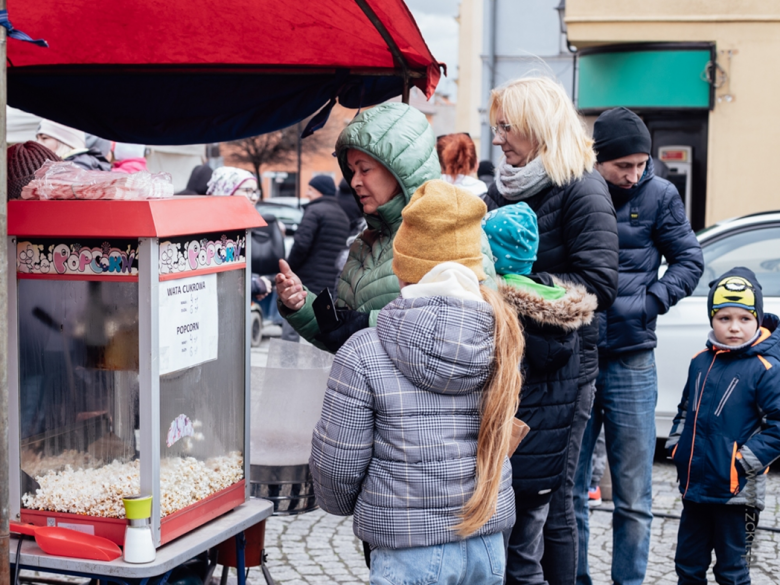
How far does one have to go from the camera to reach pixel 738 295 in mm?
→ 3650

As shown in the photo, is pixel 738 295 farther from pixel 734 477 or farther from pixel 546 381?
pixel 546 381

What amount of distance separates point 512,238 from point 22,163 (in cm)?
147

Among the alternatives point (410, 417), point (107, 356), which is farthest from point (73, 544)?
point (410, 417)

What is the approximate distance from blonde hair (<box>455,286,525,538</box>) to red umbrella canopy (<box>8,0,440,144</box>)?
4.28 feet

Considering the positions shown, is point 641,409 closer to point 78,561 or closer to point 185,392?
point 185,392

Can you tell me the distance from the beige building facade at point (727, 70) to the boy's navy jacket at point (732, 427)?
379 inches

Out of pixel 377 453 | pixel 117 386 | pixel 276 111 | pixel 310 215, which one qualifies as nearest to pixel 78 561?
pixel 117 386

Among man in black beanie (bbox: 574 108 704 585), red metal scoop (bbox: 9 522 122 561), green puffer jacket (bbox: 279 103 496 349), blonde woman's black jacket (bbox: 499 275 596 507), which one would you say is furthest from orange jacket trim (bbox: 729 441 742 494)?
red metal scoop (bbox: 9 522 122 561)

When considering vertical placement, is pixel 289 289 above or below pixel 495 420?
above

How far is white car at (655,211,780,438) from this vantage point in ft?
19.0

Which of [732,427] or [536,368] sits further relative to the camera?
[732,427]

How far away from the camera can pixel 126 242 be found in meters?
2.32

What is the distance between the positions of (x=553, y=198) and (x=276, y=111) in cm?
131

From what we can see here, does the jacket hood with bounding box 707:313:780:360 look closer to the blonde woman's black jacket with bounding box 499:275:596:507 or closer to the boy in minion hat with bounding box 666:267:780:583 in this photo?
the boy in minion hat with bounding box 666:267:780:583
